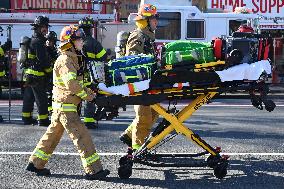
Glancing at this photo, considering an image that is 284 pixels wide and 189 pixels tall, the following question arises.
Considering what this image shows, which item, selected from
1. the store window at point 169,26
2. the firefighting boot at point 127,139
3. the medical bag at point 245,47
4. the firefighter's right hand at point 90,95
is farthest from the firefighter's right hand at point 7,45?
the store window at point 169,26

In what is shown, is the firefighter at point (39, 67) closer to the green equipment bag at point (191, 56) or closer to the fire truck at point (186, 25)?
the green equipment bag at point (191, 56)

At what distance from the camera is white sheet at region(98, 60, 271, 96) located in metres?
6.38

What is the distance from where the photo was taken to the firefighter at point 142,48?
7.30 metres

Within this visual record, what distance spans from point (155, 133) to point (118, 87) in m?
0.73

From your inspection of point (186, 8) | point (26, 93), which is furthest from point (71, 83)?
point (186, 8)

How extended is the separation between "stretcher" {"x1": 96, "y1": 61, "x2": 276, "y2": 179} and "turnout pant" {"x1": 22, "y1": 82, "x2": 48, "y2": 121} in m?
3.48

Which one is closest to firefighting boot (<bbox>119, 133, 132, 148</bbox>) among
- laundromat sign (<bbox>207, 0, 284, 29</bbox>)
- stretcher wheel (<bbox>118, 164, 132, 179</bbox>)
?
stretcher wheel (<bbox>118, 164, 132, 179</bbox>)

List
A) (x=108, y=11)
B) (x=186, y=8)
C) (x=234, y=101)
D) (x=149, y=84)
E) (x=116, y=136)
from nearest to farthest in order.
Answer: (x=149, y=84), (x=116, y=136), (x=234, y=101), (x=186, y=8), (x=108, y=11)

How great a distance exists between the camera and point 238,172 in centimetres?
690

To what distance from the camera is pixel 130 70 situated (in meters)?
6.38

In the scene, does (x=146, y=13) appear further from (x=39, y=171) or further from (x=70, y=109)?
(x=39, y=171)

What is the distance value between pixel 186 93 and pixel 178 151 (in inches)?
70.9

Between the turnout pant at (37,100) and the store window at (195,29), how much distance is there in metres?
7.16

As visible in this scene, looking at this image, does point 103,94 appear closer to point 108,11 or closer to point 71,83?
point 71,83
